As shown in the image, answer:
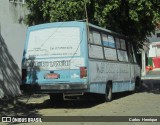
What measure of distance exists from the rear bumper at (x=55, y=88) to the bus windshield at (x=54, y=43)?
1018 millimetres

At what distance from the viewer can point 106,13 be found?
1841 cm

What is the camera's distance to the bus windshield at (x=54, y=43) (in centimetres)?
1502

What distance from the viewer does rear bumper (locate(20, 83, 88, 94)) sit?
48.0ft

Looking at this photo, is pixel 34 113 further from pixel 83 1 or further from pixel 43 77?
pixel 83 1

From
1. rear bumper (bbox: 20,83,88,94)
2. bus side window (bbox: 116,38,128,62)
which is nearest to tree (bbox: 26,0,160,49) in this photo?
bus side window (bbox: 116,38,128,62)

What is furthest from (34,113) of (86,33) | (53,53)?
(86,33)

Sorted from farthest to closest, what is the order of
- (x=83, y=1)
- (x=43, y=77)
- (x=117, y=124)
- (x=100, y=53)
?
1. (x=83, y=1)
2. (x=100, y=53)
3. (x=43, y=77)
4. (x=117, y=124)

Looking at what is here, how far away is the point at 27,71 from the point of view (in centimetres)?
1545

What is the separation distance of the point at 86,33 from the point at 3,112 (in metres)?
3.80

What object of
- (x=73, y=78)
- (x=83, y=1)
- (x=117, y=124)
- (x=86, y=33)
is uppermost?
(x=83, y=1)

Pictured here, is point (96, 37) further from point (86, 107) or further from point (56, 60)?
point (86, 107)

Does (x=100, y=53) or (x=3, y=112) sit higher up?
(x=100, y=53)

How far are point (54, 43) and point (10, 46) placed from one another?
4354 mm

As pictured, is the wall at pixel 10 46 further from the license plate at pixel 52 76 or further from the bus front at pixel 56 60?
the license plate at pixel 52 76
